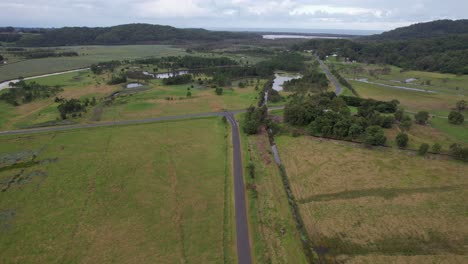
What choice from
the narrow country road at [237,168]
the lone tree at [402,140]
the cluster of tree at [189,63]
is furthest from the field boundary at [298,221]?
the cluster of tree at [189,63]

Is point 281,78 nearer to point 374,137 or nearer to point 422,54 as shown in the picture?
point 374,137

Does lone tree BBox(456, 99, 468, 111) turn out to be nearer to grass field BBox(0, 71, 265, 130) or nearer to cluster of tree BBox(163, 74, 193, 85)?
grass field BBox(0, 71, 265, 130)

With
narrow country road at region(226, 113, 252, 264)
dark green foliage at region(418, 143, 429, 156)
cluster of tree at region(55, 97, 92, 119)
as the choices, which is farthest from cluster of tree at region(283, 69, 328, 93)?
cluster of tree at region(55, 97, 92, 119)

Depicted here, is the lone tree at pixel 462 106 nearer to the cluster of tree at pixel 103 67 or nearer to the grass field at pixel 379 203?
the grass field at pixel 379 203

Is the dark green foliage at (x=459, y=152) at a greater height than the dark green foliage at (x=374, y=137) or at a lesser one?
lesser

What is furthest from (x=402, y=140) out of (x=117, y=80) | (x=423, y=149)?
(x=117, y=80)

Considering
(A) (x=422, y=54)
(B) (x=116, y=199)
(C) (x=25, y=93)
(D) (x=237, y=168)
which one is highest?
(A) (x=422, y=54)
